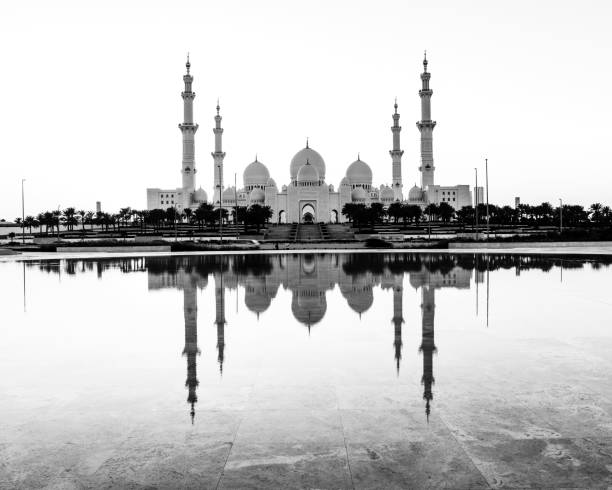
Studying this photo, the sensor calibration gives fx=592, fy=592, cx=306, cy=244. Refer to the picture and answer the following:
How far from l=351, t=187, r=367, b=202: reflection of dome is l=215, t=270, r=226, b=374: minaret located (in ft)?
247

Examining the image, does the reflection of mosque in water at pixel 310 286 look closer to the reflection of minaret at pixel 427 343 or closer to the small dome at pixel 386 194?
the reflection of minaret at pixel 427 343

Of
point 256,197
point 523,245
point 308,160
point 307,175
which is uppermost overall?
point 308,160

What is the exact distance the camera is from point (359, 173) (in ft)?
305

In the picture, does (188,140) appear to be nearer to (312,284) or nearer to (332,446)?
(312,284)

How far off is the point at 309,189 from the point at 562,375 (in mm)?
77222

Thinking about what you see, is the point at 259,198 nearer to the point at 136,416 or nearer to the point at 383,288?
the point at 383,288

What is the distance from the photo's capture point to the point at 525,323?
874 centimetres

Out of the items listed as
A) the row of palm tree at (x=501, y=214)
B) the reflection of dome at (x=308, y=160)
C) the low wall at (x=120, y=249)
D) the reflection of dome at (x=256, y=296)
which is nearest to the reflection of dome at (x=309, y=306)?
the reflection of dome at (x=256, y=296)

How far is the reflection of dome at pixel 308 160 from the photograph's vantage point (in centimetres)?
8625

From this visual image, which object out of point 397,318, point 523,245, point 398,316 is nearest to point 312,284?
point 398,316

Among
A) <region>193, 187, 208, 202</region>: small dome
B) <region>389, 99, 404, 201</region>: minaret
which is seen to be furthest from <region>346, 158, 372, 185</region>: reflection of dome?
<region>193, 187, 208, 202</region>: small dome

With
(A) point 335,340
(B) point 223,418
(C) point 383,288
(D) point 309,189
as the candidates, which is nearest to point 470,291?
(C) point 383,288

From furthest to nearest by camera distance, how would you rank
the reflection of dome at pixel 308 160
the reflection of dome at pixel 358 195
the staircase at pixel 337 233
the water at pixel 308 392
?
the reflection of dome at pixel 358 195, the reflection of dome at pixel 308 160, the staircase at pixel 337 233, the water at pixel 308 392

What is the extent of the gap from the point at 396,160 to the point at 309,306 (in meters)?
79.5
